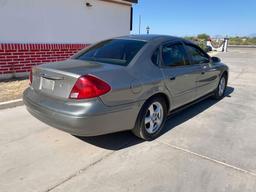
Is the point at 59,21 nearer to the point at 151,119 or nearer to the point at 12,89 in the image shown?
the point at 12,89

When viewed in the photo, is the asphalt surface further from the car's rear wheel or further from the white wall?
the white wall

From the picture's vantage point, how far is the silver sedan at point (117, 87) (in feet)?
10.2

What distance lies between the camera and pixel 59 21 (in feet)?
29.0

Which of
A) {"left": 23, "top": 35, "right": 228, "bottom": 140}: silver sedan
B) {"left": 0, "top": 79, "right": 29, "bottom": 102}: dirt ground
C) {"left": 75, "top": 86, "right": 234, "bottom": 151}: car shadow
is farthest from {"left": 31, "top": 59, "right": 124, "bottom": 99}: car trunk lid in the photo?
Result: {"left": 0, "top": 79, "right": 29, "bottom": 102}: dirt ground

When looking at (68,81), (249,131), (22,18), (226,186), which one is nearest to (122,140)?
(68,81)

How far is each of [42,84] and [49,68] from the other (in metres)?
0.24

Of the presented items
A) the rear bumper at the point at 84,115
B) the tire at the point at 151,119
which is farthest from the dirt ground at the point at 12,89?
the tire at the point at 151,119

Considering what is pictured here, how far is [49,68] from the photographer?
11.6ft

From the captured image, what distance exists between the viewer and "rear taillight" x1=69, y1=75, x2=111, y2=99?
3074 millimetres

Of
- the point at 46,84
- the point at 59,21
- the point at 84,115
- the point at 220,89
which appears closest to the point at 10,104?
the point at 46,84

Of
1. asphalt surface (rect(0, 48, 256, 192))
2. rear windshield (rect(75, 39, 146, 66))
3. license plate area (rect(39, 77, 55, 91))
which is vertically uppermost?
rear windshield (rect(75, 39, 146, 66))

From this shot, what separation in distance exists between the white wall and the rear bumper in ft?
16.0

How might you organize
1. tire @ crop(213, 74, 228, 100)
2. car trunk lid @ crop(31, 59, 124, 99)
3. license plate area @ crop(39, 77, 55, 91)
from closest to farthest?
1. car trunk lid @ crop(31, 59, 124, 99)
2. license plate area @ crop(39, 77, 55, 91)
3. tire @ crop(213, 74, 228, 100)

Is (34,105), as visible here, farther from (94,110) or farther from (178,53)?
(178,53)
